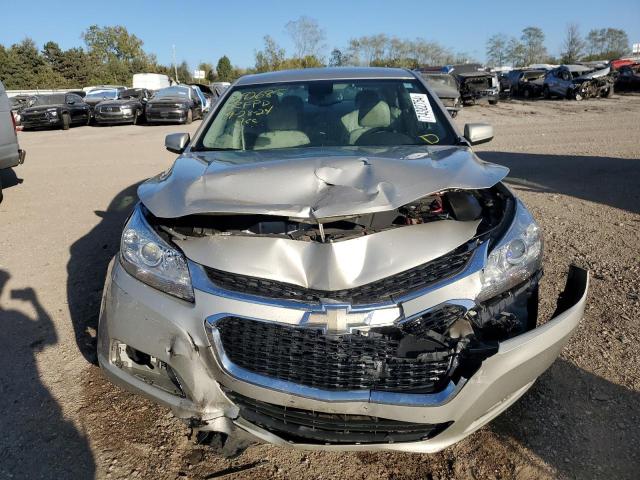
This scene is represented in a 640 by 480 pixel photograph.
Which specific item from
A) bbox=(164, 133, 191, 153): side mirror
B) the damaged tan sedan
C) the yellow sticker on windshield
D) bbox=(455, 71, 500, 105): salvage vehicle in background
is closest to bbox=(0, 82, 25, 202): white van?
bbox=(164, 133, 191, 153): side mirror

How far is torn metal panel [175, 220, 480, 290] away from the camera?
6.44 ft

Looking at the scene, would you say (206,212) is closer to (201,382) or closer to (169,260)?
(169,260)

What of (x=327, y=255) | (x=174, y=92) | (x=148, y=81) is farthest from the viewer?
(x=148, y=81)

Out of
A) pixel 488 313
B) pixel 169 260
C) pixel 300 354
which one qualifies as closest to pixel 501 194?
→ pixel 488 313

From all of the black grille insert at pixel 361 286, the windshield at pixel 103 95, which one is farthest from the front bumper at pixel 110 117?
the black grille insert at pixel 361 286

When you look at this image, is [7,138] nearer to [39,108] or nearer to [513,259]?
[513,259]

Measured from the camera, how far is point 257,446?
8.04ft

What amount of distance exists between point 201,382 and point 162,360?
0.20m

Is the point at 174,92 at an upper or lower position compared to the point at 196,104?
upper

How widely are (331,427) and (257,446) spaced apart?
692mm

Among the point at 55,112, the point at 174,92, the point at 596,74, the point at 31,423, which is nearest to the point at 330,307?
the point at 31,423

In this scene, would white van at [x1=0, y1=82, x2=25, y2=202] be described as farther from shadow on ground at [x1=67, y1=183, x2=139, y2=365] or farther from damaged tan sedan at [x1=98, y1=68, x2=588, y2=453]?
damaged tan sedan at [x1=98, y1=68, x2=588, y2=453]

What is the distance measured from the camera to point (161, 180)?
8.93 ft

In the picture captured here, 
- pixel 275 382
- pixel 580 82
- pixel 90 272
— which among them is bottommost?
pixel 90 272
